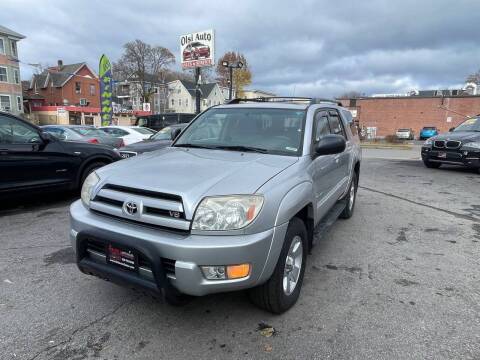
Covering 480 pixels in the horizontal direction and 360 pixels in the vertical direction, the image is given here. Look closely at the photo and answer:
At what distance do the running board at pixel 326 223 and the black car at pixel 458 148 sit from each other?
7.67m

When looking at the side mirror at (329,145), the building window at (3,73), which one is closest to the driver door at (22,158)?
the side mirror at (329,145)

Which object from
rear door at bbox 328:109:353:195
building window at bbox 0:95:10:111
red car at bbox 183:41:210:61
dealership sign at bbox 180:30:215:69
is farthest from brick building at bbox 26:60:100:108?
rear door at bbox 328:109:353:195

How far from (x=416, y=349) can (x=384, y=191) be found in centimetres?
629

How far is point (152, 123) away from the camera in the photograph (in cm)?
1962

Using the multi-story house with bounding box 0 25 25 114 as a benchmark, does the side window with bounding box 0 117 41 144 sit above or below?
below

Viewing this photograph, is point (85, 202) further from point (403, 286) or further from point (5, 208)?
point (5, 208)

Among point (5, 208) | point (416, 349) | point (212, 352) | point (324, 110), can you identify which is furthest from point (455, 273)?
point (5, 208)

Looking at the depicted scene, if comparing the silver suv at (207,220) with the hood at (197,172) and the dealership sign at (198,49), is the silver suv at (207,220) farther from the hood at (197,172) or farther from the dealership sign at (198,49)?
the dealership sign at (198,49)

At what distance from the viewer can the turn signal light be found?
2340 millimetres

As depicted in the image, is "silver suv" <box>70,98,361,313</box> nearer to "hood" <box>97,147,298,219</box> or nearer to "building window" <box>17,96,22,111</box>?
"hood" <box>97,147,298,219</box>

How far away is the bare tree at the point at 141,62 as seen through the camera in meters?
56.7

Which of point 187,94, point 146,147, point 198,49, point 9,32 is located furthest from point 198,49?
point 187,94

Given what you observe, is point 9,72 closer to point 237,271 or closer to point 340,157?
point 340,157

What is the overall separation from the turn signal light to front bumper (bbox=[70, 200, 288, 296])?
0.10 feet
